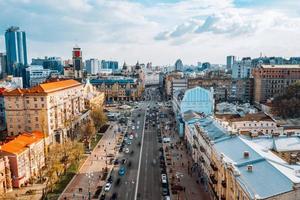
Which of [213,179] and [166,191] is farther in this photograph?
[166,191]

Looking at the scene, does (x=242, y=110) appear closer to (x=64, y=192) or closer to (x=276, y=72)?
(x=276, y=72)

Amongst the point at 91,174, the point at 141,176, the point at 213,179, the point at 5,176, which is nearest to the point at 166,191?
the point at 141,176

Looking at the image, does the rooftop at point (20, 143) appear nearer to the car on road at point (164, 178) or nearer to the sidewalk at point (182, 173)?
the car on road at point (164, 178)

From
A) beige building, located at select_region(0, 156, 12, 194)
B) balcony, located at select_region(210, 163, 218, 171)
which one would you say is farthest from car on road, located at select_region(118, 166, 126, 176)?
beige building, located at select_region(0, 156, 12, 194)

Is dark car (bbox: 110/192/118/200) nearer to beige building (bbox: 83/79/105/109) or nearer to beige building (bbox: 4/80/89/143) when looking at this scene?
beige building (bbox: 4/80/89/143)

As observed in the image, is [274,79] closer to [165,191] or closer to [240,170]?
[165,191]

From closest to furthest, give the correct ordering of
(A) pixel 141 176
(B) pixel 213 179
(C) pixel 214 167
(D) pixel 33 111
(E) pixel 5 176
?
1. (C) pixel 214 167
2. (B) pixel 213 179
3. (E) pixel 5 176
4. (A) pixel 141 176
5. (D) pixel 33 111

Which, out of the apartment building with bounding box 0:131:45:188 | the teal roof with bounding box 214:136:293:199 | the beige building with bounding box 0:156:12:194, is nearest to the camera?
the teal roof with bounding box 214:136:293:199
